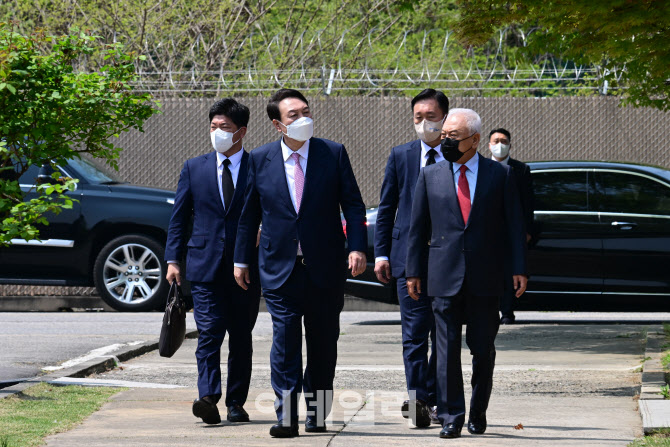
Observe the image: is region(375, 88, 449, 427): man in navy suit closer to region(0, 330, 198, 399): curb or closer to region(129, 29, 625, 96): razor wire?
region(0, 330, 198, 399): curb

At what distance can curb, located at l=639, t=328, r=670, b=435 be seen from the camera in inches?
259

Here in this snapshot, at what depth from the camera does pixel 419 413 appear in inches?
274

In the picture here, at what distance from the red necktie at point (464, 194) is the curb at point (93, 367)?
317cm

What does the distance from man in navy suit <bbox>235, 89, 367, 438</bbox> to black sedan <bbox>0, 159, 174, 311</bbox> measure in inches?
281

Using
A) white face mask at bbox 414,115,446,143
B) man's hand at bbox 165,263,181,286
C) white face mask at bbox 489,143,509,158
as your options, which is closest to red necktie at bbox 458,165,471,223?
white face mask at bbox 414,115,446,143

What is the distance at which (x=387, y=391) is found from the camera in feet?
27.4

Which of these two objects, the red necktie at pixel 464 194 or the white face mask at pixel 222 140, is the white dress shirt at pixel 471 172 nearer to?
the red necktie at pixel 464 194

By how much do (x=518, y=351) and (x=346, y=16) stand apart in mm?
16916

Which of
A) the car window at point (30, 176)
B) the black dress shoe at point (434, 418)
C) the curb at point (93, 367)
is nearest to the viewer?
the black dress shoe at point (434, 418)

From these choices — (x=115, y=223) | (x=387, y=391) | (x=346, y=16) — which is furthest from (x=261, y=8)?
(x=387, y=391)

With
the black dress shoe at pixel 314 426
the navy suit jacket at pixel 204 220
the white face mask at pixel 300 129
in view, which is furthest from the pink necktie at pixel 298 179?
the black dress shoe at pixel 314 426

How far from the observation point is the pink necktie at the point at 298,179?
6.91 metres

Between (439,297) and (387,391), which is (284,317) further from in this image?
(387,391)

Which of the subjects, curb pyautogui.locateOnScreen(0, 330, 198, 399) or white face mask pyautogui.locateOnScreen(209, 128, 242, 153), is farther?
curb pyautogui.locateOnScreen(0, 330, 198, 399)
